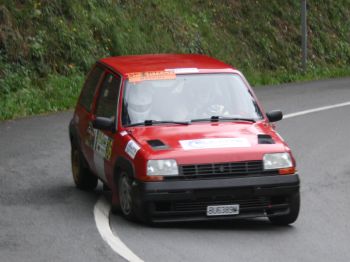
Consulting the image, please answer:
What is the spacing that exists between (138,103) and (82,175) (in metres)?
1.69

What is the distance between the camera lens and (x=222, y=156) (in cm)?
1132

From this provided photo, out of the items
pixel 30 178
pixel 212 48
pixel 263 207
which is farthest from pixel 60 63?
pixel 263 207

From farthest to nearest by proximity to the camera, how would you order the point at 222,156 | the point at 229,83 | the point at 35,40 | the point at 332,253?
the point at 35,40, the point at 229,83, the point at 222,156, the point at 332,253

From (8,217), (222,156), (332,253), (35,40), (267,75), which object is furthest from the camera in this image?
(267,75)

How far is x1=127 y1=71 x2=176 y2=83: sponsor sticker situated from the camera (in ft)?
41.5

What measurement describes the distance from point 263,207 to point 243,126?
3.49ft

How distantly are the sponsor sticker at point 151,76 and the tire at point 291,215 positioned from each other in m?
1.96

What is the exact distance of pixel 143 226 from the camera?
1159 centimetres

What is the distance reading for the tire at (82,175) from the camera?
13672 millimetres

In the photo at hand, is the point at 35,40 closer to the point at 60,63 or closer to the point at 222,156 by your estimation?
the point at 60,63

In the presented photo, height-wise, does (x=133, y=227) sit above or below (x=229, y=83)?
below

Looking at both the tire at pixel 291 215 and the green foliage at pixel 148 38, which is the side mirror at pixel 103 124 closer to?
the tire at pixel 291 215

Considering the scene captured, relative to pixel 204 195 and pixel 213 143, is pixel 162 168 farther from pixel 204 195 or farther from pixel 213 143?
pixel 213 143

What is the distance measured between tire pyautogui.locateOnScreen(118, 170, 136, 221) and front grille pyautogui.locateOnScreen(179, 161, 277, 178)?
610 mm
